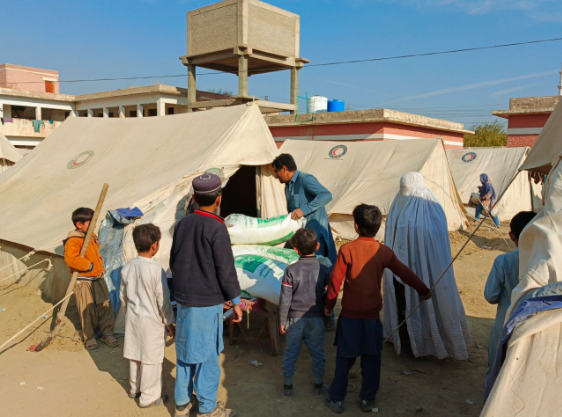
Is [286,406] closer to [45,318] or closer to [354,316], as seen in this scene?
[354,316]

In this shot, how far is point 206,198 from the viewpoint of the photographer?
278 cm

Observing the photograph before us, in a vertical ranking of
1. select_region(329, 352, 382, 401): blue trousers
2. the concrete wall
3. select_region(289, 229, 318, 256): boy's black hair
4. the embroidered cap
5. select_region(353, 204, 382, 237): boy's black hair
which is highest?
the concrete wall

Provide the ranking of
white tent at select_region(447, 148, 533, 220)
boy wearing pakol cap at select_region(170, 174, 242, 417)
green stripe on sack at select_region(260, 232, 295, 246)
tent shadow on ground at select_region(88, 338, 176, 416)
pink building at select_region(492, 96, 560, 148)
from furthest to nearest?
pink building at select_region(492, 96, 560, 148) → white tent at select_region(447, 148, 533, 220) → green stripe on sack at select_region(260, 232, 295, 246) → tent shadow on ground at select_region(88, 338, 176, 416) → boy wearing pakol cap at select_region(170, 174, 242, 417)

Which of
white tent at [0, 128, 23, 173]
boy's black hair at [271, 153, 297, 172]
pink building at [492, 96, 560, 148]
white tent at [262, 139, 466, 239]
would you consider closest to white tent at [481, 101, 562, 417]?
boy's black hair at [271, 153, 297, 172]

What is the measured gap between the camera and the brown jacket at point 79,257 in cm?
391

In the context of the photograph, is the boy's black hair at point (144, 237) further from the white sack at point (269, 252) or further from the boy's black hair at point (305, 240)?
the white sack at point (269, 252)

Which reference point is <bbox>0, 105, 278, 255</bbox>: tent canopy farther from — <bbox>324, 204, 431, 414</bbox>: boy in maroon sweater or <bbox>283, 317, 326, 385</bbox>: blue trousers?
<bbox>324, 204, 431, 414</bbox>: boy in maroon sweater

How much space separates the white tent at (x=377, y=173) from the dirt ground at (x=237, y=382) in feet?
17.4

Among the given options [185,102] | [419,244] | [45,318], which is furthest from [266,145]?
[185,102]

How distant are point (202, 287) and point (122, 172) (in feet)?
13.9

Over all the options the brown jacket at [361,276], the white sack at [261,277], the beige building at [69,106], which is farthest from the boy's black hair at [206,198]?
the beige building at [69,106]

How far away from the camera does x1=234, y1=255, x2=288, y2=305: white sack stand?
384 cm

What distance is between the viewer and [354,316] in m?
2.95

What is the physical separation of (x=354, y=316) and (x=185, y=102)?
82.2ft
